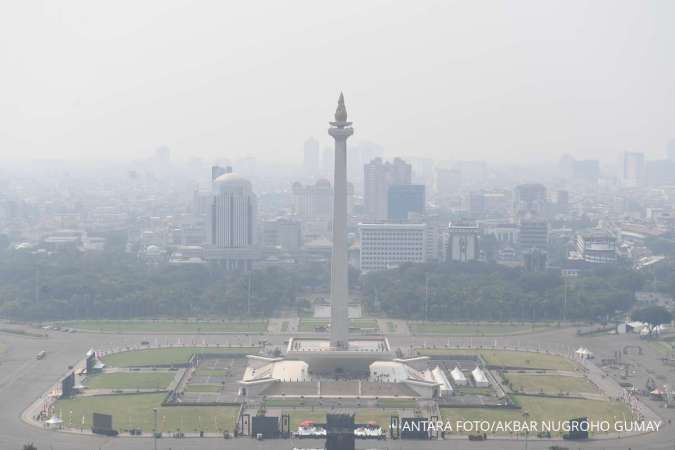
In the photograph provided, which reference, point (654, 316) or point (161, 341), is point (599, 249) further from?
point (161, 341)

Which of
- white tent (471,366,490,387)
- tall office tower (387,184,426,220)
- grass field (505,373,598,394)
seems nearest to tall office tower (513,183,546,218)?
tall office tower (387,184,426,220)

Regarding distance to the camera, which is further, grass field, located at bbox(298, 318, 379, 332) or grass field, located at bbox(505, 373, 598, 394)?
grass field, located at bbox(298, 318, 379, 332)

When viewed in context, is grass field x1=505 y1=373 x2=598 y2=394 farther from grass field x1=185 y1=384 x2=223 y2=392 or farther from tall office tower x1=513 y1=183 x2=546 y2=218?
tall office tower x1=513 y1=183 x2=546 y2=218

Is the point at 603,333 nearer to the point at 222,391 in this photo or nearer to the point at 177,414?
the point at 222,391

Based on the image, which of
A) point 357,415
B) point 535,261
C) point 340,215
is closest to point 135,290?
point 340,215

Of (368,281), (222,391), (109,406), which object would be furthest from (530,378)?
(368,281)

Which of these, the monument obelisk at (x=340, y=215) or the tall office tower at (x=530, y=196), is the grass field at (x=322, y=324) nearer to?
the monument obelisk at (x=340, y=215)
